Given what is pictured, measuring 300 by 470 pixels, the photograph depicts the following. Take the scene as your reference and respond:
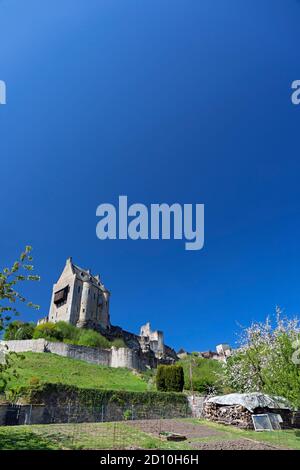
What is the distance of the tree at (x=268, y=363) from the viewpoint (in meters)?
19.6

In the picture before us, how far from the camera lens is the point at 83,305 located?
2790 inches

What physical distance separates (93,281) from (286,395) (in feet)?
208

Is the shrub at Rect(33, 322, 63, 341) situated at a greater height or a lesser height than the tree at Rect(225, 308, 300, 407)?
greater

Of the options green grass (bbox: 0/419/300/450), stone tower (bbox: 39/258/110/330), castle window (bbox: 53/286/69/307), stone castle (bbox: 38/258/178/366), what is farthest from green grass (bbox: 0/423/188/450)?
castle window (bbox: 53/286/69/307)

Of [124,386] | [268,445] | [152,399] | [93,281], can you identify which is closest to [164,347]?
[93,281]

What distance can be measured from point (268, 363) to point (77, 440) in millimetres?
17187

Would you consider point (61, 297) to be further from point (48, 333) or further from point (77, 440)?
point (77, 440)

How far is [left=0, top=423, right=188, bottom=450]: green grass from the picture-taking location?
1111 cm

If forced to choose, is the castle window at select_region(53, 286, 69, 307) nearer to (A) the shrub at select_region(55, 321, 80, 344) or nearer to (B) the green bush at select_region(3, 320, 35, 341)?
(A) the shrub at select_region(55, 321, 80, 344)

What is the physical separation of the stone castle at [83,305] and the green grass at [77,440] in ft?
170

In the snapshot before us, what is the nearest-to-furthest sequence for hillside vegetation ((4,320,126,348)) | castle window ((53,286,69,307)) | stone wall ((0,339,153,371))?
1. stone wall ((0,339,153,371))
2. hillside vegetation ((4,320,126,348))
3. castle window ((53,286,69,307))

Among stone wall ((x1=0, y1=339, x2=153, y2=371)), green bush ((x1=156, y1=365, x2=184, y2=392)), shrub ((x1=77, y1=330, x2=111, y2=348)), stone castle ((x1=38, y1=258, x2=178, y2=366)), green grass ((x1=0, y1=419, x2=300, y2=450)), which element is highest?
stone castle ((x1=38, y1=258, x2=178, y2=366))

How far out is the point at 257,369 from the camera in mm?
27562
